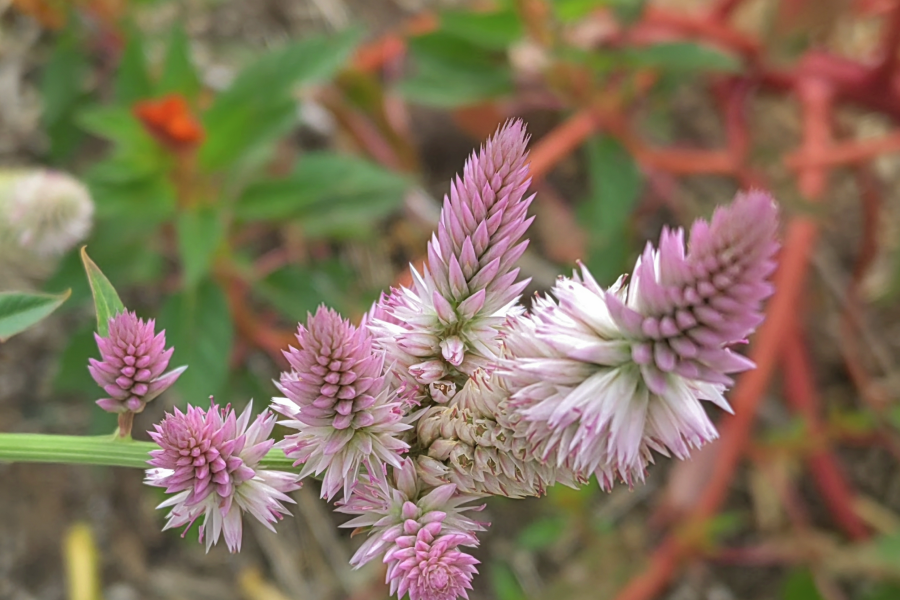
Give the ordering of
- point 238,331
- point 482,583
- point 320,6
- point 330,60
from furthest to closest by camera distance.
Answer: point 320,6, point 482,583, point 238,331, point 330,60

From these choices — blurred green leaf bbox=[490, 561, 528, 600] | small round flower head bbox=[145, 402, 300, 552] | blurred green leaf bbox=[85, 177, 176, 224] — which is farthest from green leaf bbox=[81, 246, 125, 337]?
blurred green leaf bbox=[490, 561, 528, 600]

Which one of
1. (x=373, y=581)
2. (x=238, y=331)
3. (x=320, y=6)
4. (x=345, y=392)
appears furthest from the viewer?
(x=320, y=6)

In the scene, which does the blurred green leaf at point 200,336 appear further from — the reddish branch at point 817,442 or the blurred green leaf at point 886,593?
the blurred green leaf at point 886,593

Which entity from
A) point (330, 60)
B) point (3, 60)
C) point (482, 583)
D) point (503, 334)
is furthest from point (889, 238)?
point (3, 60)

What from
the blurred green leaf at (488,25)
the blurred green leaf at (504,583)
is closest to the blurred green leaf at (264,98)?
the blurred green leaf at (488,25)

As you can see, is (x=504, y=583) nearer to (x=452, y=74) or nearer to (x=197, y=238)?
(x=197, y=238)

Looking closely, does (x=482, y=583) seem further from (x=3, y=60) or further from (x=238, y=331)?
(x=3, y=60)

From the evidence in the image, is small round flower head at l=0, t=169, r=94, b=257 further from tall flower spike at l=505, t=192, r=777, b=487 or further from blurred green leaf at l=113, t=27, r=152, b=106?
tall flower spike at l=505, t=192, r=777, b=487
